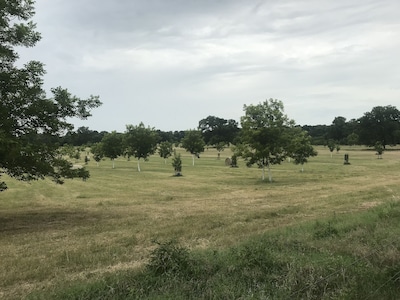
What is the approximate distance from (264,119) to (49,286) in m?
28.8

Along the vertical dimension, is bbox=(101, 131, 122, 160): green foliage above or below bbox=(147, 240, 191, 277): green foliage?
above

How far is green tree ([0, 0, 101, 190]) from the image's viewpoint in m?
12.6

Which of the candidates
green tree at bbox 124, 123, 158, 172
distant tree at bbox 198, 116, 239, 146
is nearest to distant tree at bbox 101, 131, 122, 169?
green tree at bbox 124, 123, 158, 172

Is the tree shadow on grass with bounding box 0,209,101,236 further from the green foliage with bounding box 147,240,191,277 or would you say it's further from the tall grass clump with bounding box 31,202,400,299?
the tall grass clump with bounding box 31,202,400,299

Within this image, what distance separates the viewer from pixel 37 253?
8.89m

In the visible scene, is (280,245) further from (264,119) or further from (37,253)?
(264,119)

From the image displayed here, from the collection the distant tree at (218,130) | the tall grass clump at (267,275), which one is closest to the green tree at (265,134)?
the tall grass clump at (267,275)

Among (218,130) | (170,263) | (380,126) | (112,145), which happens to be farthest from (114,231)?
(218,130)

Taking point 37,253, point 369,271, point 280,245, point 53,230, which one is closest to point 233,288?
point 369,271

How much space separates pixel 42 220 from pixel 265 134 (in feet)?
72.1

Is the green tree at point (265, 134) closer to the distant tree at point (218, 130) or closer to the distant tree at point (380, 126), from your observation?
the distant tree at point (380, 126)

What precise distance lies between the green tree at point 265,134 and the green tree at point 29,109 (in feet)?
66.6

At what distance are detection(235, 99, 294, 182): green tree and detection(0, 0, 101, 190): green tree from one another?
20309mm

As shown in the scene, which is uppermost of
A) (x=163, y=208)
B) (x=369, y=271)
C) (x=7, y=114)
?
(x=7, y=114)
